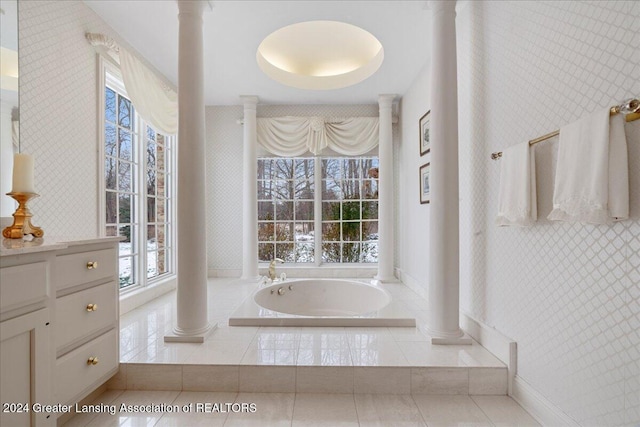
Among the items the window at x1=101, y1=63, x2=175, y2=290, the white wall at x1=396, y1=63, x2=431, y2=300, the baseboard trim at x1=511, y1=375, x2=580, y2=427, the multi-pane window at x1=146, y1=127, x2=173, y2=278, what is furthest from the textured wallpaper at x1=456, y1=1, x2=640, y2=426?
the multi-pane window at x1=146, y1=127, x2=173, y2=278

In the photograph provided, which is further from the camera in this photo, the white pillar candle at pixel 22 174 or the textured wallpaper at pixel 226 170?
the textured wallpaper at pixel 226 170

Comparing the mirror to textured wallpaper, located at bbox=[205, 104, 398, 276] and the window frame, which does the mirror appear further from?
textured wallpaper, located at bbox=[205, 104, 398, 276]

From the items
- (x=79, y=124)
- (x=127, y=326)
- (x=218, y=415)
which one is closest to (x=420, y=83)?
(x=79, y=124)

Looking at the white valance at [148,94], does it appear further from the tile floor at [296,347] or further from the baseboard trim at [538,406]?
the baseboard trim at [538,406]

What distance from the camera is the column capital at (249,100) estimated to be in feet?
12.5

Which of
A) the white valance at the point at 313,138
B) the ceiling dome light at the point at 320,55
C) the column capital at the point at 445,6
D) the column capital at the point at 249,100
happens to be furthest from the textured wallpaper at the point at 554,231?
the column capital at the point at 249,100

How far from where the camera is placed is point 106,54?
7.91 ft

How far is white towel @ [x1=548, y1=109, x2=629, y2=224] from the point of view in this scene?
107 centimetres

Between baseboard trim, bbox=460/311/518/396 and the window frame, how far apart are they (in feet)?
9.75

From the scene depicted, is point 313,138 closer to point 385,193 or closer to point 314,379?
point 385,193

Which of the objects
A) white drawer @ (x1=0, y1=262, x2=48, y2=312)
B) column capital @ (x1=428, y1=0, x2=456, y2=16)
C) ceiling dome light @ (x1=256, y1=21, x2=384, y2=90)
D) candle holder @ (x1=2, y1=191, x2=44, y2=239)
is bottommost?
white drawer @ (x1=0, y1=262, x2=48, y2=312)

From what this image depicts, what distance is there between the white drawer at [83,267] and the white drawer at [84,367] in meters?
0.33

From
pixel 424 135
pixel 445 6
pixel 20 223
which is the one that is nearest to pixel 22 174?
pixel 20 223

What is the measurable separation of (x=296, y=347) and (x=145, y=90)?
2.68 meters
